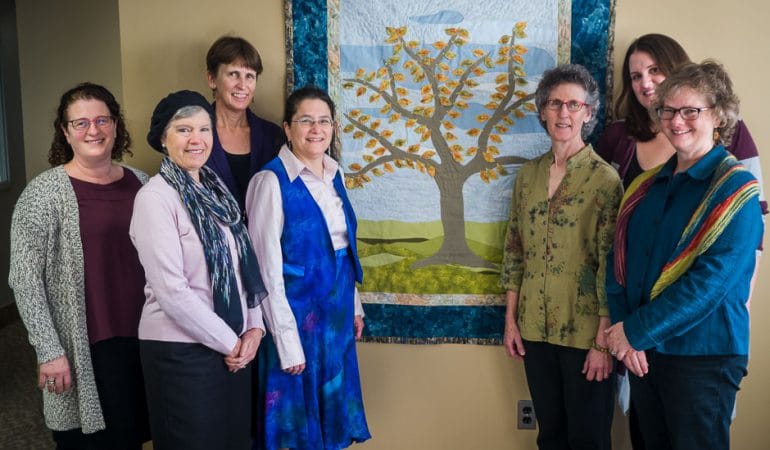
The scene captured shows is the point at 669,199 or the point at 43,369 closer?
the point at 669,199

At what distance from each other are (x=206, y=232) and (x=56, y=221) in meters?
0.58

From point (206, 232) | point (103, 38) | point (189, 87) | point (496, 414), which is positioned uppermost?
point (103, 38)

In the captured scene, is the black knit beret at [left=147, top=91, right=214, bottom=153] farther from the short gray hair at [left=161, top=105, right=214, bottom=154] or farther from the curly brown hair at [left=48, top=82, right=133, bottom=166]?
the curly brown hair at [left=48, top=82, right=133, bottom=166]

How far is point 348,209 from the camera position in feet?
7.89

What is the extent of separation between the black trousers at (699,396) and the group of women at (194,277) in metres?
1.08

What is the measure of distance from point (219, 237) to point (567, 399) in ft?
4.24

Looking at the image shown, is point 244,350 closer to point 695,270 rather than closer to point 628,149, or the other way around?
point 695,270

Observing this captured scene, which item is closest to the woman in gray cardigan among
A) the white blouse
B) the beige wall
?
the white blouse

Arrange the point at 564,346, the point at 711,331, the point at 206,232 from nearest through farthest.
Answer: the point at 711,331
the point at 206,232
the point at 564,346

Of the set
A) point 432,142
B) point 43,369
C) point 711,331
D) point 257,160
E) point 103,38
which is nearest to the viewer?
point 711,331

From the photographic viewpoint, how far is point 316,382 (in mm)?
2334

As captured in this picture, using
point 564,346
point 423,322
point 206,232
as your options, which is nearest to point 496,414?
point 423,322

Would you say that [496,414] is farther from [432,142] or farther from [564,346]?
[432,142]

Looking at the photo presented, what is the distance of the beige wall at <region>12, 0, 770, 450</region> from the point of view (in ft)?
8.38
